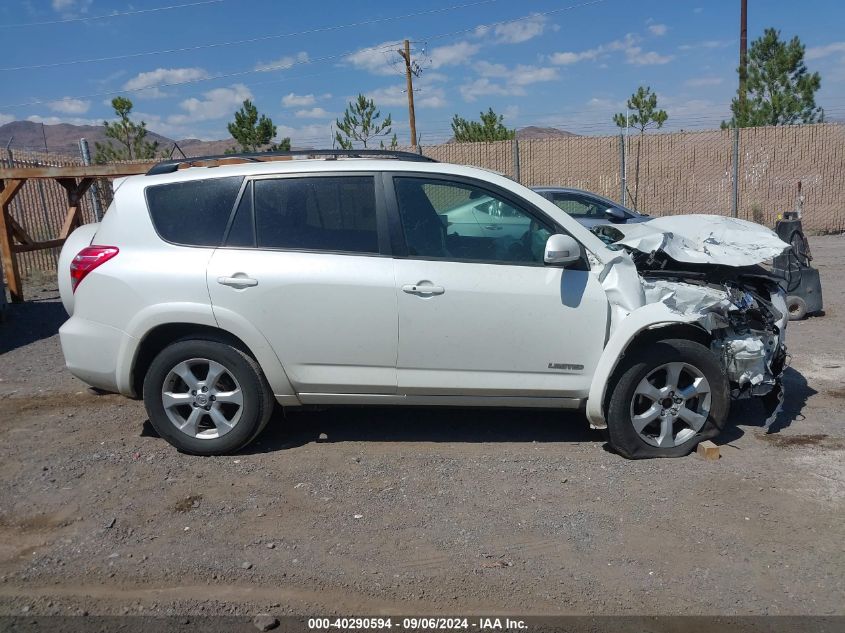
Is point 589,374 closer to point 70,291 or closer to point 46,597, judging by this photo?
point 46,597

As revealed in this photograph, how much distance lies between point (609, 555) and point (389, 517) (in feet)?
3.88

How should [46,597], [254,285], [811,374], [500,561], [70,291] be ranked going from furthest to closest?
[811,374] < [70,291] < [254,285] < [500,561] < [46,597]

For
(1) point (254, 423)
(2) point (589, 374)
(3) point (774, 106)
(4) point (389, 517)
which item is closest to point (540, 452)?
(2) point (589, 374)

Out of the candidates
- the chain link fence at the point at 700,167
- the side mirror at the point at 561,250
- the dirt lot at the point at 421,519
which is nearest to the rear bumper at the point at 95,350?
the dirt lot at the point at 421,519

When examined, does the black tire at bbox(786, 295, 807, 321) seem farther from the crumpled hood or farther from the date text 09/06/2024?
the date text 09/06/2024

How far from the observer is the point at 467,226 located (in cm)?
491

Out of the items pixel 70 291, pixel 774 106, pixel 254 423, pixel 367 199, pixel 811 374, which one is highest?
pixel 774 106

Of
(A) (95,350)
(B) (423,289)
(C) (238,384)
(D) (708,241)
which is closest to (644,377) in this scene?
(D) (708,241)

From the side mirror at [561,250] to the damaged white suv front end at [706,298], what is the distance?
0.91 feet

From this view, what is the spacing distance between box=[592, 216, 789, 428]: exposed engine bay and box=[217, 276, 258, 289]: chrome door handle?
2.48m

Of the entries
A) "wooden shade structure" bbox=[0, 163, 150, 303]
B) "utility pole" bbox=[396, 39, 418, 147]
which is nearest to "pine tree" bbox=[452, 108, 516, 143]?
"utility pole" bbox=[396, 39, 418, 147]

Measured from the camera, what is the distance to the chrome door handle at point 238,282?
187 inches

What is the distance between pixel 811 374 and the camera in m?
6.65

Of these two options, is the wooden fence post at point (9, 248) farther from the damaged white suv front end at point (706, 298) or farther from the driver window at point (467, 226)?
the damaged white suv front end at point (706, 298)
